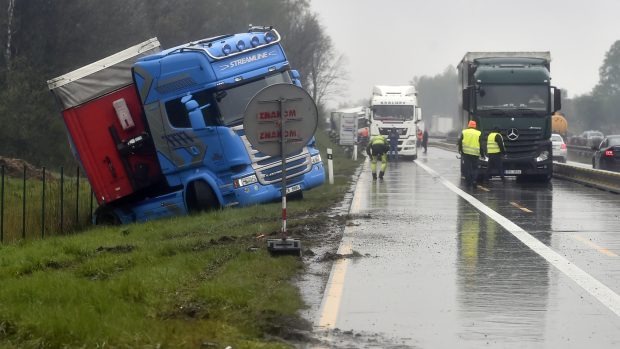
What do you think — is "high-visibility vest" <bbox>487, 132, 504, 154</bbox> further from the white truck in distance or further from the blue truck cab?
the white truck in distance

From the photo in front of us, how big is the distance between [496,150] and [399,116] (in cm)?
2003

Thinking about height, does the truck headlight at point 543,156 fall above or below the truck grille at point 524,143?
below

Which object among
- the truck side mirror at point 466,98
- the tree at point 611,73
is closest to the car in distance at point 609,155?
the truck side mirror at point 466,98

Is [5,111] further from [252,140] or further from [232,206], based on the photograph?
[252,140]

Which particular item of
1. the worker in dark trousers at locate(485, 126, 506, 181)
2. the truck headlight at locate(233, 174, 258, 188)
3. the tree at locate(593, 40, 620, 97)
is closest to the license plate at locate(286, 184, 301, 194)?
the truck headlight at locate(233, 174, 258, 188)

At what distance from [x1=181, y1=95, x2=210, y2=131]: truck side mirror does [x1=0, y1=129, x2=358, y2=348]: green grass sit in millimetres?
4993

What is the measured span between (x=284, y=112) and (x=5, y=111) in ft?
91.8

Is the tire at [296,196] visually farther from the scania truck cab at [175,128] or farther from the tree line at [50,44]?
the tree line at [50,44]

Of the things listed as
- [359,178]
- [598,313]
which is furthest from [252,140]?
[359,178]

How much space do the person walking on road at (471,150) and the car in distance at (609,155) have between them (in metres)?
11.1

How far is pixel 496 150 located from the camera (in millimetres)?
29062

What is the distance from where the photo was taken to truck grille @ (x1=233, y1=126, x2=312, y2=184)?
70.1 ft

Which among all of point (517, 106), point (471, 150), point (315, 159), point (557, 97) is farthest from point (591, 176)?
point (315, 159)

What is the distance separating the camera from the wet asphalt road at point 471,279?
8828mm
